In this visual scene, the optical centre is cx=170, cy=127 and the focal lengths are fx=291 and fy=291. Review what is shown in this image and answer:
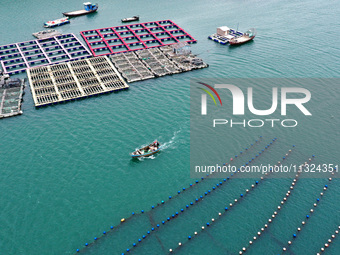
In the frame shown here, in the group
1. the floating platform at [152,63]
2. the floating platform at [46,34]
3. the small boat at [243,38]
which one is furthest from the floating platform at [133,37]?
the small boat at [243,38]

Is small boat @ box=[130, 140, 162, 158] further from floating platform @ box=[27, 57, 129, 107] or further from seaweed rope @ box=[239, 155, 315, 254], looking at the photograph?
floating platform @ box=[27, 57, 129, 107]

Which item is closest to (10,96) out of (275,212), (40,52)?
(40,52)

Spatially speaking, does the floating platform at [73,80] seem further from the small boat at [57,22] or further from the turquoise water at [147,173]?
the small boat at [57,22]

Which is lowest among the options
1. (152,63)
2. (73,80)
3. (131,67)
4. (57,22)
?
(73,80)

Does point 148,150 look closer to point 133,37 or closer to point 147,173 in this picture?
point 147,173

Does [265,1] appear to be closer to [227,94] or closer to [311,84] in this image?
[311,84]

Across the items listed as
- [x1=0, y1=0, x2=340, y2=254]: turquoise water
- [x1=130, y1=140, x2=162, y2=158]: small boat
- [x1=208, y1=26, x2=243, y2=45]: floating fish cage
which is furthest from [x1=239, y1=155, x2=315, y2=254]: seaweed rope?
[x1=208, y1=26, x2=243, y2=45]: floating fish cage
